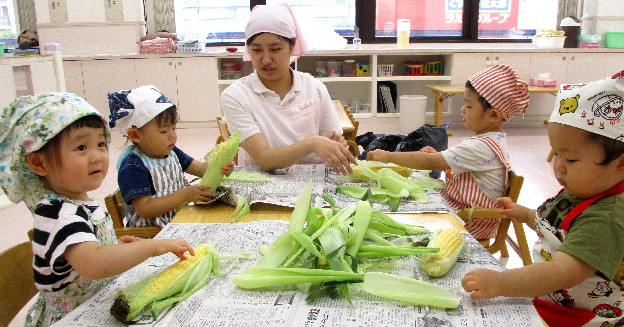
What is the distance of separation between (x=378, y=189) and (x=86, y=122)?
1000 millimetres

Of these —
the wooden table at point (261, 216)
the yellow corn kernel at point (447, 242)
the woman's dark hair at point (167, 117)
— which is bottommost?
the wooden table at point (261, 216)

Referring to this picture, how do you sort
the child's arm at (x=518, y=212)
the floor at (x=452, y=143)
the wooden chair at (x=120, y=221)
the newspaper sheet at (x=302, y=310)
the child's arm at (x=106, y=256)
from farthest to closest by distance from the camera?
the floor at (x=452, y=143)
the wooden chair at (x=120, y=221)
the child's arm at (x=518, y=212)
the child's arm at (x=106, y=256)
the newspaper sheet at (x=302, y=310)

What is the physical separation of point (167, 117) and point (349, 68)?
5.56 meters

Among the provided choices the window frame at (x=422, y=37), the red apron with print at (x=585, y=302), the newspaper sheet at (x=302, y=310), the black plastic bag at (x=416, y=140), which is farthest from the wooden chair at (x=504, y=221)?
the window frame at (x=422, y=37)

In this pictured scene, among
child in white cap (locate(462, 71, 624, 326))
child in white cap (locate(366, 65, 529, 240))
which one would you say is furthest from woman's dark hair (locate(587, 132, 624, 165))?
child in white cap (locate(366, 65, 529, 240))

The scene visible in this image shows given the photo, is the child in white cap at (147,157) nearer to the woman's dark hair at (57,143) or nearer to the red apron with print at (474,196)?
the woman's dark hair at (57,143)

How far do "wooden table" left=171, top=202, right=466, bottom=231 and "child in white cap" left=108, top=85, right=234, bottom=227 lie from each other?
0.06m

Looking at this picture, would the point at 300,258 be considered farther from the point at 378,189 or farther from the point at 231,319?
the point at 378,189

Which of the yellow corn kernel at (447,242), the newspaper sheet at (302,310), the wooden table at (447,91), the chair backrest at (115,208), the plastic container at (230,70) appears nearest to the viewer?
the newspaper sheet at (302,310)

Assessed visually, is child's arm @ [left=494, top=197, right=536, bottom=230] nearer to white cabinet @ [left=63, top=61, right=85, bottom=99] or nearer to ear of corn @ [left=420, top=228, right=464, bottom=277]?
ear of corn @ [left=420, top=228, right=464, bottom=277]

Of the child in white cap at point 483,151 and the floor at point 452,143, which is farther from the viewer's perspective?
the floor at point 452,143

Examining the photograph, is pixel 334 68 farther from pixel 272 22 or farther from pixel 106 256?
pixel 106 256

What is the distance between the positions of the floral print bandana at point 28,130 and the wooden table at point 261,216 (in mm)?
468

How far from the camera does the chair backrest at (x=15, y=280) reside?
126 cm
